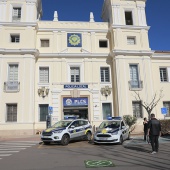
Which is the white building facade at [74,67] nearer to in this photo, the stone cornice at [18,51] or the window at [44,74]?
the window at [44,74]

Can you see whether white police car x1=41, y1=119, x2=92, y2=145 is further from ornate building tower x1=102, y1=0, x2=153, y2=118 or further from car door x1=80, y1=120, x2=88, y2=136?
ornate building tower x1=102, y1=0, x2=153, y2=118

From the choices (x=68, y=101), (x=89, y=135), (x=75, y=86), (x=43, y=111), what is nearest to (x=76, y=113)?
(x=68, y=101)

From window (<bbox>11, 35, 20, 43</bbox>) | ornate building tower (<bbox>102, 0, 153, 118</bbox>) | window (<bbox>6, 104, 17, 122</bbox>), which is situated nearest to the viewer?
window (<bbox>6, 104, 17, 122</bbox>)

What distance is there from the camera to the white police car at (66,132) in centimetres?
1352

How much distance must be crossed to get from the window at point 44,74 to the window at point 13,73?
2.65 metres

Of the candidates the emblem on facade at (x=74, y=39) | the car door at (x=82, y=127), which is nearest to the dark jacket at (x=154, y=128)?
the car door at (x=82, y=127)

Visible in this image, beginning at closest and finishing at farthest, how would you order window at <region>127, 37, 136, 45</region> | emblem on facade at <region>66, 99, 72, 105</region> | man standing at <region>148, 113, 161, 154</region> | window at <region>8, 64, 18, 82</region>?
1. man standing at <region>148, 113, 161, 154</region>
2. window at <region>8, 64, 18, 82</region>
3. emblem on facade at <region>66, 99, 72, 105</region>
4. window at <region>127, 37, 136, 45</region>

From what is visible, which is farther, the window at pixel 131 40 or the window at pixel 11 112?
the window at pixel 131 40

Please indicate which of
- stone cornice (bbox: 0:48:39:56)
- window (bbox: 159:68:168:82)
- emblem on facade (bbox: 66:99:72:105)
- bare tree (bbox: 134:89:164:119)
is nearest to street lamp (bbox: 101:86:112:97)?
bare tree (bbox: 134:89:164:119)

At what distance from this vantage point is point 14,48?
22750 mm

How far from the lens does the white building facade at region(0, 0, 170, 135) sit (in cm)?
2181

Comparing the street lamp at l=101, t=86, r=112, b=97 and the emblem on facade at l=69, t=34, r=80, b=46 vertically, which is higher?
the emblem on facade at l=69, t=34, r=80, b=46

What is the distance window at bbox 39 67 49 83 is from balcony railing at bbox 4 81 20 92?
9.18 ft

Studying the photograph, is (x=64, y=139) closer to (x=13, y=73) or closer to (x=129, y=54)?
(x=13, y=73)
